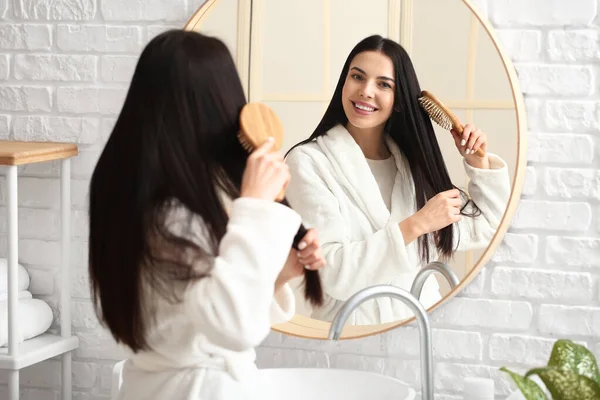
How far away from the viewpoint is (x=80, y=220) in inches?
65.4

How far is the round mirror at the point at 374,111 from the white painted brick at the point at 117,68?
19 centimetres

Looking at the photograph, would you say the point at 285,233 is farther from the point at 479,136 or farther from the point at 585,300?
the point at 585,300

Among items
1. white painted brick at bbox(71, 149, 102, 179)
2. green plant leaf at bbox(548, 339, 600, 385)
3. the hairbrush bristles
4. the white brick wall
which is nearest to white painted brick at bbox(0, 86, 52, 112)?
the white brick wall

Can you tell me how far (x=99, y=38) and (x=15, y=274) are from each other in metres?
0.46

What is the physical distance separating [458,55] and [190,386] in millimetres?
756

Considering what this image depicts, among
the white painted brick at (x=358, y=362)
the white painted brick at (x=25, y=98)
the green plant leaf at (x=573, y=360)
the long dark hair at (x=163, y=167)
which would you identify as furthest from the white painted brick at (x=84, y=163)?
the green plant leaf at (x=573, y=360)

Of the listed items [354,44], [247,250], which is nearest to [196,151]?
[247,250]

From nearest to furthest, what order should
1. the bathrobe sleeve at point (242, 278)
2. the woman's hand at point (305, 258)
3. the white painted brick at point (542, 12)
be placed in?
1. the bathrobe sleeve at point (242, 278)
2. the woman's hand at point (305, 258)
3. the white painted brick at point (542, 12)

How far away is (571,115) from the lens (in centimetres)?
145

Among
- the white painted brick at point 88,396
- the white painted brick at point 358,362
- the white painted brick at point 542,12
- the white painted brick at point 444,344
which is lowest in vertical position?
the white painted brick at point 88,396

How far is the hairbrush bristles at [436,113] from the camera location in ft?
4.74

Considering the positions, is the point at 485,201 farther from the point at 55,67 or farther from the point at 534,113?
the point at 55,67

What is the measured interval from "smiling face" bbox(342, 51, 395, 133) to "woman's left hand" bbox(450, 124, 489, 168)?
12 centimetres

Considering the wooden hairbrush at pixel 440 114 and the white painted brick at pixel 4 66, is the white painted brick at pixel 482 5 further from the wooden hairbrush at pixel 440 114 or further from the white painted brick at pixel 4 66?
the white painted brick at pixel 4 66
